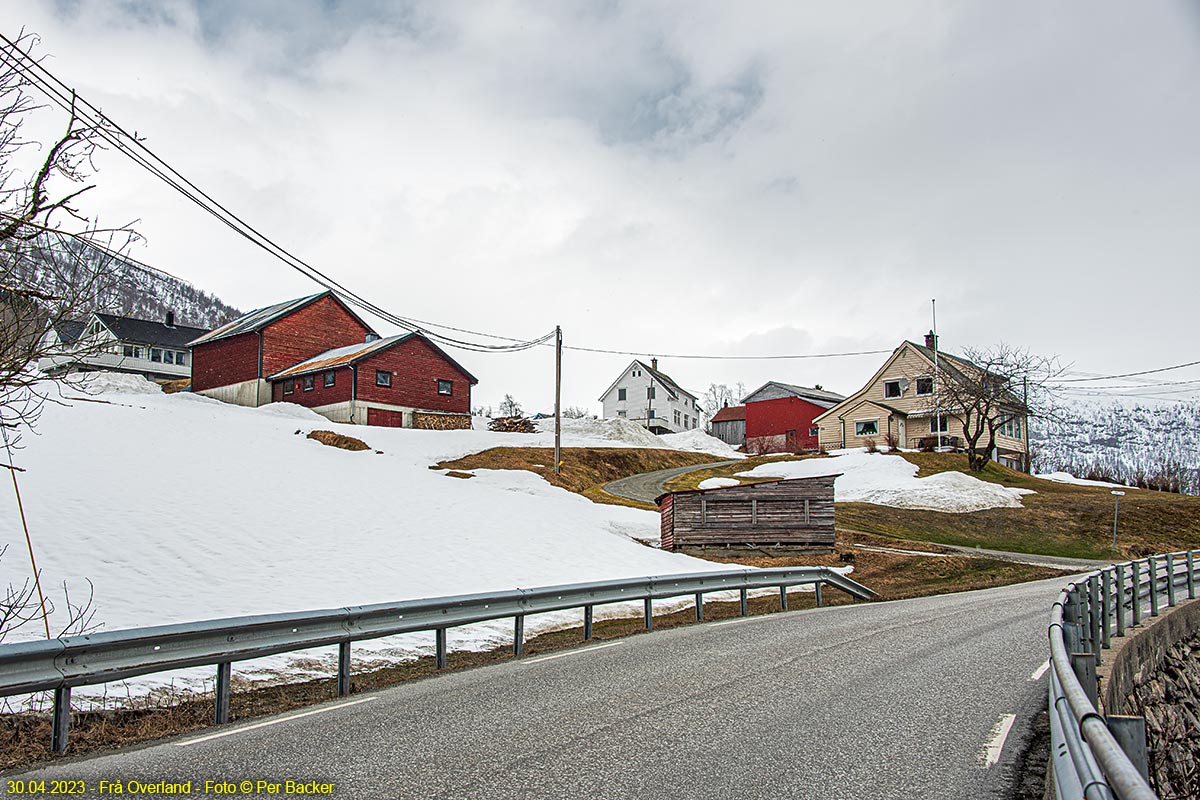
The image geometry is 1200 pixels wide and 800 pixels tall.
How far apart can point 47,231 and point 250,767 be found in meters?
5.01

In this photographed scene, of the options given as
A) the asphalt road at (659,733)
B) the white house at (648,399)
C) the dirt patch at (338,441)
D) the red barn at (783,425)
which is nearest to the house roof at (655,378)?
the white house at (648,399)

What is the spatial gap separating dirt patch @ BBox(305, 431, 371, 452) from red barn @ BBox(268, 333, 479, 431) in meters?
10.1

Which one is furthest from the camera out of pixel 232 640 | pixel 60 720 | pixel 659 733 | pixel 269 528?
pixel 269 528

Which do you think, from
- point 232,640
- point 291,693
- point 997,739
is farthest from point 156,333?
point 997,739

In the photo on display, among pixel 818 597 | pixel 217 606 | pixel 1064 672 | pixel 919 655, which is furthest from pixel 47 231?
pixel 818 597

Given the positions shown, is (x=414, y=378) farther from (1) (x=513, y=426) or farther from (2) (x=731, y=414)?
(2) (x=731, y=414)

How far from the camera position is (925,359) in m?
60.0

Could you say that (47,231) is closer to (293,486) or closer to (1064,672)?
(1064,672)

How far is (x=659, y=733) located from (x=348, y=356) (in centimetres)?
4850

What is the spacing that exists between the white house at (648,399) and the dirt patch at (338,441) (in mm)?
58620

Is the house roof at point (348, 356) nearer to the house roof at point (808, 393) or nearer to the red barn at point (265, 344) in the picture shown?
the red barn at point (265, 344)

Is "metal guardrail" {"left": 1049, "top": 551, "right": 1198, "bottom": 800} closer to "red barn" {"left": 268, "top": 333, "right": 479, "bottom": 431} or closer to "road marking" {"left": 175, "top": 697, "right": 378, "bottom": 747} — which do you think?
"road marking" {"left": 175, "top": 697, "right": 378, "bottom": 747}

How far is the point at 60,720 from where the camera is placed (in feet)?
21.4

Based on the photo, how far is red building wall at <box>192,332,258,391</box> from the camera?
55031 millimetres
